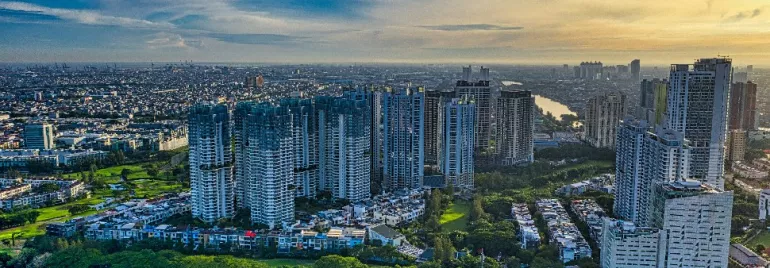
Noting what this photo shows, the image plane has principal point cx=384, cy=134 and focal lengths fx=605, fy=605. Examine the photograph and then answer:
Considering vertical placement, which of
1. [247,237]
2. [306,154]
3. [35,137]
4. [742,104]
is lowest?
[247,237]

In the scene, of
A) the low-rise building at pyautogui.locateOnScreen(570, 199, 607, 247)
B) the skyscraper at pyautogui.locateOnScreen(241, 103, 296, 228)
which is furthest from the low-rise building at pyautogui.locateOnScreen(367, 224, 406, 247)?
the low-rise building at pyautogui.locateOnScreen(570, 199, 607, 247)

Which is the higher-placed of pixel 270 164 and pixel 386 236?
pixel 270 164

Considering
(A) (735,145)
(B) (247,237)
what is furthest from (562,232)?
(A) (735,145)

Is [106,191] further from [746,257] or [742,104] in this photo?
[742,104]

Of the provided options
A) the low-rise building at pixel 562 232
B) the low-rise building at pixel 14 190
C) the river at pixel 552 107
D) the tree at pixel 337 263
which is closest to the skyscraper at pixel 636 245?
the low-rise building at pixel 562 232

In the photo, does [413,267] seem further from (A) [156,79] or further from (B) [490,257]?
(A) [156,79]

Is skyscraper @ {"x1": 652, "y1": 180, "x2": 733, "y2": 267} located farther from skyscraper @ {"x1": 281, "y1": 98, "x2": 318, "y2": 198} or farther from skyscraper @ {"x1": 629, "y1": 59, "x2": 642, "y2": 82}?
skyscraper @ {"x1": 629, "y1": 59, "x2": 642, "y2": 82}
